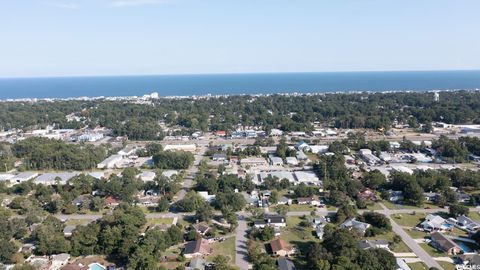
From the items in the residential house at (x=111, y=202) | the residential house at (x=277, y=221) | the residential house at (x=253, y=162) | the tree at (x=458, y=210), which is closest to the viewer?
the residential house at (x=277, y=221)

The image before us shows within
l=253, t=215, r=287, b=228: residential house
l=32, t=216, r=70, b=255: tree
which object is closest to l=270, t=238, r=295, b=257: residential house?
l=253, t=215, r=287, b=228: residential house

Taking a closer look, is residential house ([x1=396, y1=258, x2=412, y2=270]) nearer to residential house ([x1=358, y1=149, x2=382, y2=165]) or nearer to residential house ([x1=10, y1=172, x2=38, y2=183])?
residential house ([x1=358, y1=149, x2=382, y2=165])

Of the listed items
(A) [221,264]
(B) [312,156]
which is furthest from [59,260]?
(B) [312,156]

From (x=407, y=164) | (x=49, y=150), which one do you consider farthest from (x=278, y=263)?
(x=49, y=150)

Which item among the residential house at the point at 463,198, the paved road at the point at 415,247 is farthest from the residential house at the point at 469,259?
the residential house at the point at 463,198

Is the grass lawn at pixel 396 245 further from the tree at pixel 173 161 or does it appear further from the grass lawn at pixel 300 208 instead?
the tree at pixel 173 161

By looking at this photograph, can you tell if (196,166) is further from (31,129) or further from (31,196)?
(31,129)

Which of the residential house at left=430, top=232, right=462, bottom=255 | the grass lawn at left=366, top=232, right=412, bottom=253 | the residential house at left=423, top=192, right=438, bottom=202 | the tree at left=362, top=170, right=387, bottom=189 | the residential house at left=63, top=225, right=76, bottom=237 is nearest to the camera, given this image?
the residential house at left=430, top=232, right=462, bottom=255
